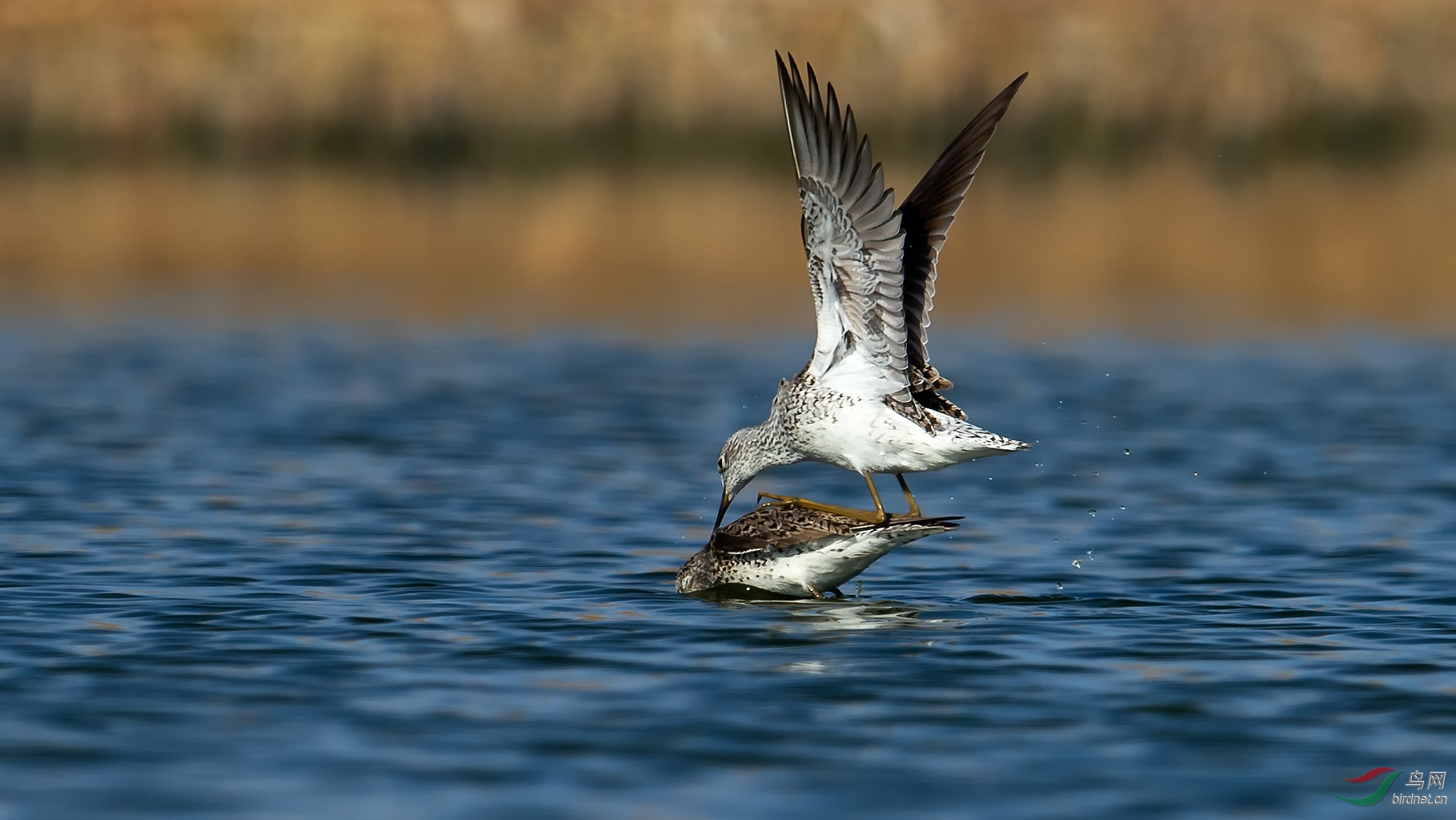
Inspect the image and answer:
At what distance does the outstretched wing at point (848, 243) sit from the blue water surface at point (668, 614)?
52.8 inches

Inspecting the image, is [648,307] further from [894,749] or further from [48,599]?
[894,749]

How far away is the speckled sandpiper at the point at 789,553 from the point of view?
Result: 10.9 meters

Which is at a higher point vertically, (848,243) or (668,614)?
(848,243)

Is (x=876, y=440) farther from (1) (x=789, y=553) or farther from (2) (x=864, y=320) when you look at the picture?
(1) (x=789, y=553)

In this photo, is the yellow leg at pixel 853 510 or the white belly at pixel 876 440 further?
the yellow leg at pixel 853 510

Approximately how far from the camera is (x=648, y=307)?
27531 mm

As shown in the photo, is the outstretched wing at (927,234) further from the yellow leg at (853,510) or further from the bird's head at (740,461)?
the bird's head at (740,461)

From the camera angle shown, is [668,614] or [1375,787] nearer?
[1375,787]

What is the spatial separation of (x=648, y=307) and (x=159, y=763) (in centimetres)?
2006

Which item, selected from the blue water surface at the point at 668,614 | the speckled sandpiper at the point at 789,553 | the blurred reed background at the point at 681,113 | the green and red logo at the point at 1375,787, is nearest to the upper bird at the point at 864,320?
the speckled sandpiper at the point at 789,553

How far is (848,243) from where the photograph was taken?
35.0ft

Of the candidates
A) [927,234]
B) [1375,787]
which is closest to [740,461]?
[927,234]

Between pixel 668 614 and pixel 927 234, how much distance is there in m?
2.64

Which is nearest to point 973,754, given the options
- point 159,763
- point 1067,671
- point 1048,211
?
point 1067,671
